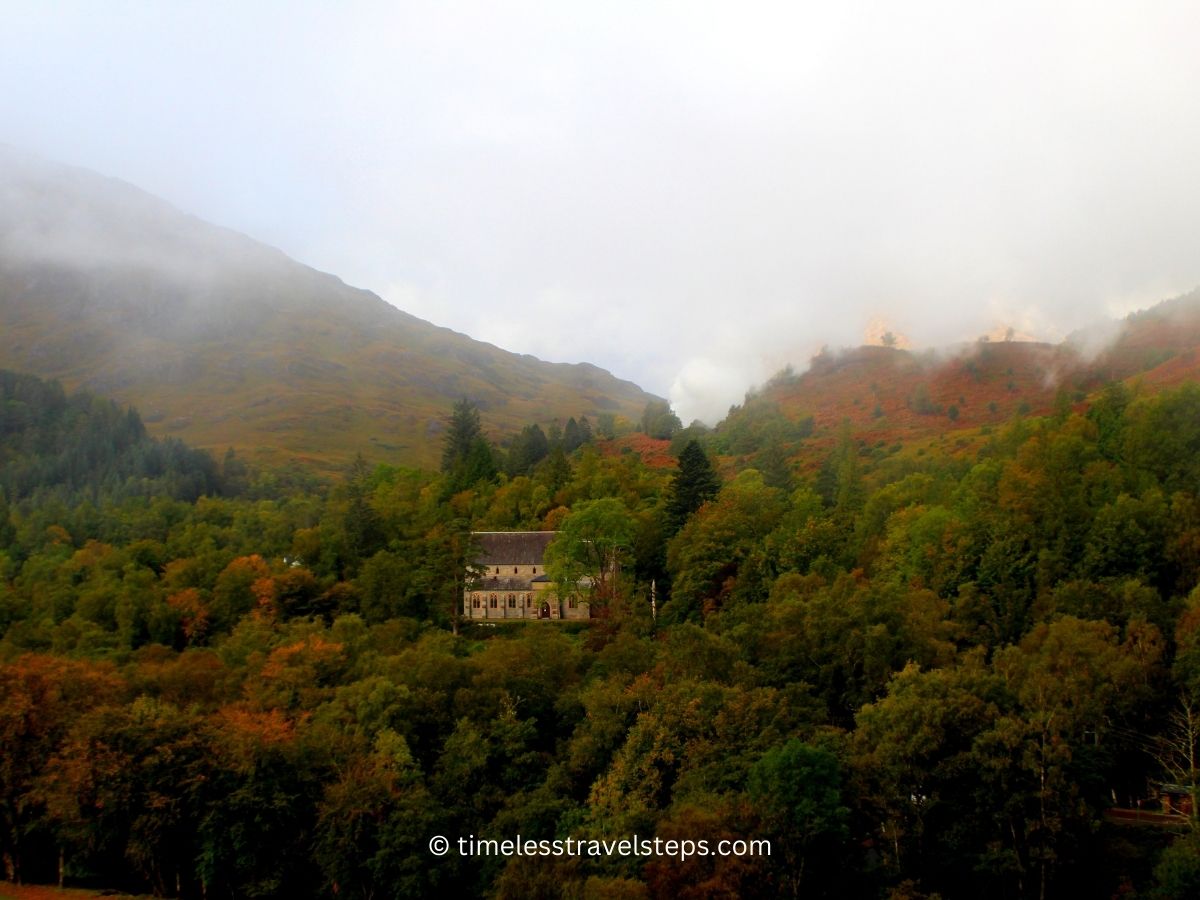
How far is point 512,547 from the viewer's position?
2643 inches

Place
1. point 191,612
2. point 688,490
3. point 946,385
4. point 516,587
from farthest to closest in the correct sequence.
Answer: point 946,385, point 516,587, point 191,612, point 688,490

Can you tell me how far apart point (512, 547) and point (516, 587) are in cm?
333

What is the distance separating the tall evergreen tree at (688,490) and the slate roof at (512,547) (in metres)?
8.53

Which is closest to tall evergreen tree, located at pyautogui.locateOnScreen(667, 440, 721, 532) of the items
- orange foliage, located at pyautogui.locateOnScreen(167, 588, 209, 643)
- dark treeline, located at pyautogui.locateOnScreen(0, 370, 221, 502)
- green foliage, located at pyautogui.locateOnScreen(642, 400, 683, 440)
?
orange foliage, located at pyautogui.locateOnScreen(167, 588, 209, 643)

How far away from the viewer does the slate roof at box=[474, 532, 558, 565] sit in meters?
66.2

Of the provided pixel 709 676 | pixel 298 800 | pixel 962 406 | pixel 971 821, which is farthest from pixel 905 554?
pixel 962 406

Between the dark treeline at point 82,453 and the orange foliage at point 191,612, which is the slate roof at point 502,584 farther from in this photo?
the dark treeline at point 82,453

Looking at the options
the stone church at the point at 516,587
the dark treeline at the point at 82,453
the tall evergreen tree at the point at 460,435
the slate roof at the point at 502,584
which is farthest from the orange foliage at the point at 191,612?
the dark treeline at the point at 82,453

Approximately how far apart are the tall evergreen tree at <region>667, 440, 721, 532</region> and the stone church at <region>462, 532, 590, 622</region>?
856 centimetres

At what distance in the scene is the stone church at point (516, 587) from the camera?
208 ft

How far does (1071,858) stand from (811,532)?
2792 centimetres

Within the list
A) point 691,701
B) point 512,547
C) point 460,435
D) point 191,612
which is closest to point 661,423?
point 460,435

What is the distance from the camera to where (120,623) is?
6334 centimetres

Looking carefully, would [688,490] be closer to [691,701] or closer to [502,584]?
[502,584]
